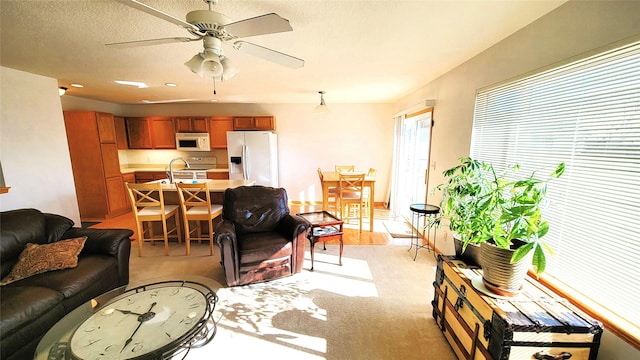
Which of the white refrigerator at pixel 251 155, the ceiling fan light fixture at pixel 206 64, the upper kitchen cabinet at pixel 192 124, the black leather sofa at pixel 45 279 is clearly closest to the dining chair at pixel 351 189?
the white refrigerator at pixel 251 155

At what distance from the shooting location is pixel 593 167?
1396mm

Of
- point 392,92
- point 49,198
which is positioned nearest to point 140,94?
point 49,198

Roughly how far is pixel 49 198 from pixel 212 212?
7.51 feet

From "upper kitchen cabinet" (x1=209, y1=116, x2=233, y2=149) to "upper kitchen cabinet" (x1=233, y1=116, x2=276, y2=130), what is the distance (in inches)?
6.4

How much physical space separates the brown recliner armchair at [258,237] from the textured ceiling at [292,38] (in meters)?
1.64

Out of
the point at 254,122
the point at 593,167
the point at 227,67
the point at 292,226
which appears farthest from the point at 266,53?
the point at 254,122

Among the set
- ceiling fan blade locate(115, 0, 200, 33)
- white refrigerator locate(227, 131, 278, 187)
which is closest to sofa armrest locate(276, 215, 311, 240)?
ceiling fan blade locate(115, 0, 200, 33)

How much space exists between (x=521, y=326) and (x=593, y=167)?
1051 mm


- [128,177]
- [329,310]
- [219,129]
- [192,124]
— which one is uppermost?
[192,124]

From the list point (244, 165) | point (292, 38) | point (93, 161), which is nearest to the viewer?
point (292, 38)

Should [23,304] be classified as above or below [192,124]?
below

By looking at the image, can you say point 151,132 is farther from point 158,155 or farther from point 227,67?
point 227,67

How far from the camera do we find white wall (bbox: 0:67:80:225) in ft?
9.10

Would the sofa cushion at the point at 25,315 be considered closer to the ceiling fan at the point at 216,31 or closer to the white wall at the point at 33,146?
the ceiling fan at the point at 216,31
